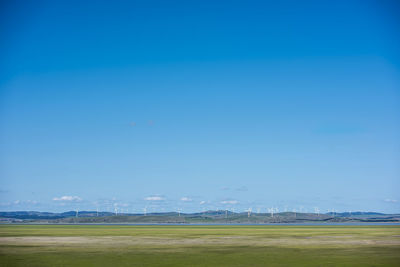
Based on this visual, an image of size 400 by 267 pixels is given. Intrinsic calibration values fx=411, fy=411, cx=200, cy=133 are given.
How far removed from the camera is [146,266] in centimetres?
3691

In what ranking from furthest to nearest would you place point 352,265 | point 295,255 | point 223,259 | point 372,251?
point 372,251, point 295,255, point 223,259, point 352,265

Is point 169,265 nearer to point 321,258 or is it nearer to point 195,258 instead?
point 195,258

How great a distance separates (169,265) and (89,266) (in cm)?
717

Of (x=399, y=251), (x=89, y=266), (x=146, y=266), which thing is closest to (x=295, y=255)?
(x=399, y=251)

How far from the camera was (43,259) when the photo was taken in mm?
41312

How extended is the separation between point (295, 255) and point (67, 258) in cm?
2408

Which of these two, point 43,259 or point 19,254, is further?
point 19,254

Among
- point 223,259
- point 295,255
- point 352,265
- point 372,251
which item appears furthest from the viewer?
point 372,251

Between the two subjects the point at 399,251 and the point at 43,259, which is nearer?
the point at 43,259

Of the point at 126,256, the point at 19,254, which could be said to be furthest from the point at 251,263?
the point at 19,254

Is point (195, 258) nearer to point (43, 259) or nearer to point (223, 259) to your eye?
point (223, 259)

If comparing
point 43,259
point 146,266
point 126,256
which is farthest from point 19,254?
point 146,266

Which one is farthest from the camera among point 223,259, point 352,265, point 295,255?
point 295,255

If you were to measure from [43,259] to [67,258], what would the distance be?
2.40 metres
